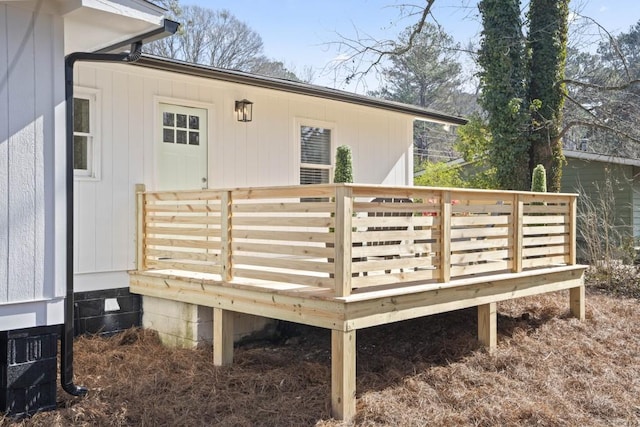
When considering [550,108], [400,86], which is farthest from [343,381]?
[400,86]

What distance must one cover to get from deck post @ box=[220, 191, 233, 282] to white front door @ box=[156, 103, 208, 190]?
1.68 m

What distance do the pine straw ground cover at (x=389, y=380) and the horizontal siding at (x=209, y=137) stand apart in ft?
3.54

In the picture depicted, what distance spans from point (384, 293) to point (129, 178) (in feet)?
10.1

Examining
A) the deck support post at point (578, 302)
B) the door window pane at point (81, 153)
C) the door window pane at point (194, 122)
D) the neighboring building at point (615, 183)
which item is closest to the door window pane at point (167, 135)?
the door window pane at point (194, 122)

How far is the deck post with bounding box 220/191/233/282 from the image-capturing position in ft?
15.8

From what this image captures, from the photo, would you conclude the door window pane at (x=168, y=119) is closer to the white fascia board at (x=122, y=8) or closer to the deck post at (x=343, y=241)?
the white fascia board at (x=122, y=8)

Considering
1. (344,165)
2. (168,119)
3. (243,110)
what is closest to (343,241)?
(344,165)

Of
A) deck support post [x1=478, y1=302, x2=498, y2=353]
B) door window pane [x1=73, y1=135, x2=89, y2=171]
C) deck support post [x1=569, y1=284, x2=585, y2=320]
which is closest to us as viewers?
deck support post [x1=478, y1=302, x2=498, y2=353]

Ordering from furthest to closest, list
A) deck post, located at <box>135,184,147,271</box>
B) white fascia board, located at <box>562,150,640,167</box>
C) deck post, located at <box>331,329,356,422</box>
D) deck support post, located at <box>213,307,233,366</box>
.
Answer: white fascia board, located at <box>562,150,640,167</box> → deck post, located at <box>135,184,147,271</box> → deck support post, located at <box>213,307,233,366</box> → deck post, located at <box>331,329,356,422</box>

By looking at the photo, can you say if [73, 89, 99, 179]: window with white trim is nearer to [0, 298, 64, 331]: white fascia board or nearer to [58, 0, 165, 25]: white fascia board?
[58, 0, 165, 25]: white fascia board

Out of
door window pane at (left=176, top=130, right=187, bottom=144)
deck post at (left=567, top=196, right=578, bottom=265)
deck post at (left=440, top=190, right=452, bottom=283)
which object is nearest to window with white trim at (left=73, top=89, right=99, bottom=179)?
door window pane at (left=176, top=130, right=187, bottom=144)

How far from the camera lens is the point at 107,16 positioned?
396 cm

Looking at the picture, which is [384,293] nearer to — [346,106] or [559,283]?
[559,283]

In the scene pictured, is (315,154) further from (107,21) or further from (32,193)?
(32,193)
